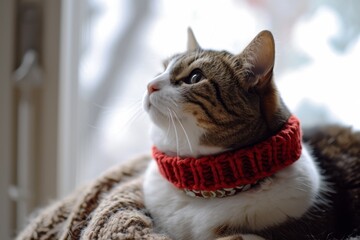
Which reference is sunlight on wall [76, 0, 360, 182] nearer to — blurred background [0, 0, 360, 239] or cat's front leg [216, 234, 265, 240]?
blurred background [0, 0, 360, 239]

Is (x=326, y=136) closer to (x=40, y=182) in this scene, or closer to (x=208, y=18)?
(x=208, y=18)

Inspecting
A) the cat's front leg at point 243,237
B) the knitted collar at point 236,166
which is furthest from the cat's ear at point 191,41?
the cat's front leg at point 243,237

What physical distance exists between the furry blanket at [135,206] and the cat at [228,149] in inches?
1.7

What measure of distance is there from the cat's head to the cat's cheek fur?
8 cm

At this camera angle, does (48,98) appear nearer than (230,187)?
No

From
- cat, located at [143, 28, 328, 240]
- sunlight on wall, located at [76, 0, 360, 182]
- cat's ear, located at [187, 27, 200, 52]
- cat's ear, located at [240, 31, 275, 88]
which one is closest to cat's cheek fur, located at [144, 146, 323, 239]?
cat, located at [143, 28, 328, 240]

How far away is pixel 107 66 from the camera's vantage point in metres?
1.34

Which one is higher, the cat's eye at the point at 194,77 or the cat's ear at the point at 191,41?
the cat's ear at the point at 191,41

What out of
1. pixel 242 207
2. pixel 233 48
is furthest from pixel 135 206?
pixel 233 48

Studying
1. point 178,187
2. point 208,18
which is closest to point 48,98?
point 208,18

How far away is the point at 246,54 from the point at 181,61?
122mm

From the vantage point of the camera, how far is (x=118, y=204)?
29.1 inches

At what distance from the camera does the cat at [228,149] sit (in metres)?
0.69

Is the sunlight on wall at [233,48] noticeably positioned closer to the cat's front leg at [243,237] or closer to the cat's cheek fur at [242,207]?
the cat's cheek fur at [242,207]
